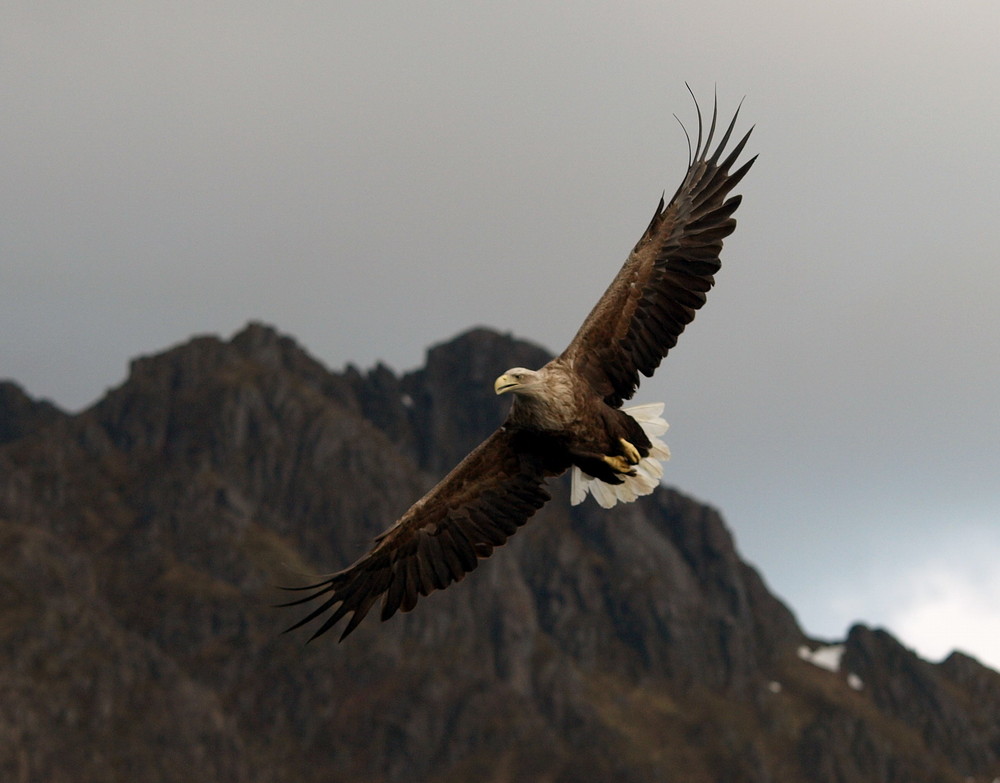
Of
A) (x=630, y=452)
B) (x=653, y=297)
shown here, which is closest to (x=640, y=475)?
(x=630, y=452)

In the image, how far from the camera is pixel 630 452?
784 inches

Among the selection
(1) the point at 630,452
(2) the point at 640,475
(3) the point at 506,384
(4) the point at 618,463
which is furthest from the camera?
(2) the point at 640,475

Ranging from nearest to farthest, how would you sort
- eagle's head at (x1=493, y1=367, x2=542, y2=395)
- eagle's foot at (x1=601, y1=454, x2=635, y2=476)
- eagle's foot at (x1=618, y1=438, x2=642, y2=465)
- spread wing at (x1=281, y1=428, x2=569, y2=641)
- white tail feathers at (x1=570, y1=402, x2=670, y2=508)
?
eagle's head at (x1=493, y1=367, x2=542, y2=395), eagle's foot at (x1=601, y1=454, x2=635, y2=476), eagle's foot at (x1=618, y1=438, x2=642, y2=465), spread wing at (x1=281, y1=428, x2=569, y2=641), white tail feathers at (x1=570, y1=402, x2=670, y2=508)

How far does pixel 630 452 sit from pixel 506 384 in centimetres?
245

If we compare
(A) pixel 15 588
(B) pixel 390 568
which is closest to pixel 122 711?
(A) pixel 15 588

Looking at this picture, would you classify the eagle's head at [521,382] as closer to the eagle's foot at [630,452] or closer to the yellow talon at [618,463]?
the yellow talon at [618,463]

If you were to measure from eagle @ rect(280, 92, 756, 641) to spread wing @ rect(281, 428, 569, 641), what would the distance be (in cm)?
1

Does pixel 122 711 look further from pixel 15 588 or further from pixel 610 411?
pixel 610 411

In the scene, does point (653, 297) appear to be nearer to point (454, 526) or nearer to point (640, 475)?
point (640, 475)

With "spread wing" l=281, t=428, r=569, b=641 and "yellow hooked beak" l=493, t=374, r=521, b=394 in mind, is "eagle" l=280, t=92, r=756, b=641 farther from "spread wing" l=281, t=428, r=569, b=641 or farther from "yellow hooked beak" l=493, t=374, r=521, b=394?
"yellow hooked beak" l=493, t=374, r=521, b=394

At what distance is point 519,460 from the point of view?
67.8 ft

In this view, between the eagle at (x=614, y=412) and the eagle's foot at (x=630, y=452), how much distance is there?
0.05 ft

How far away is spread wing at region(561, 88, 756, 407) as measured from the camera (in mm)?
20500

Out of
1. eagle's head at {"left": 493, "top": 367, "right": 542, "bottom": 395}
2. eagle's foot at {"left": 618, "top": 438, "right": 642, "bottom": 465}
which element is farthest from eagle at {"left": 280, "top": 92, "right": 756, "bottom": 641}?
eagle's head at {"left": 493, "top": 367, "right": 542, "bottom": 395}
